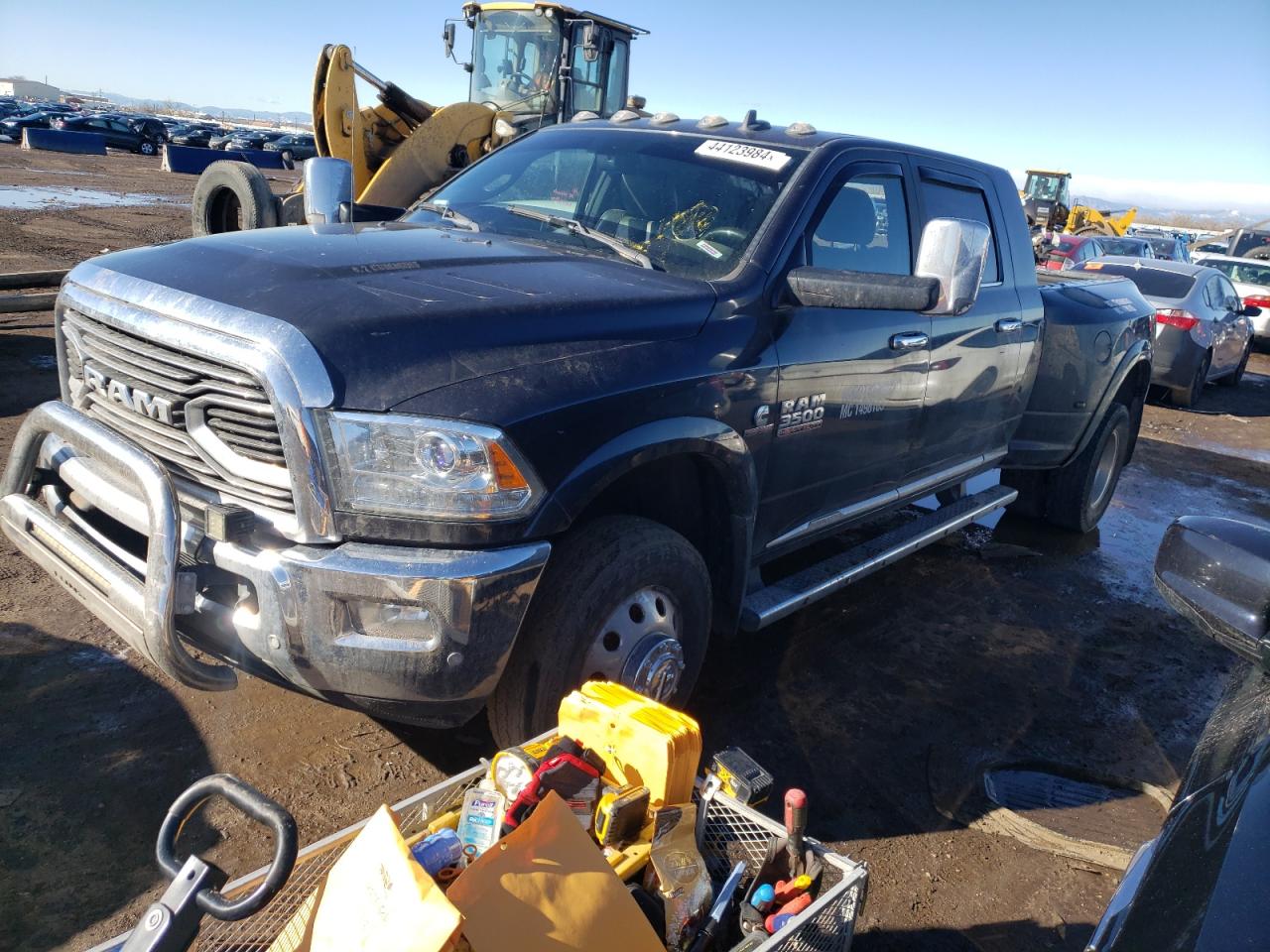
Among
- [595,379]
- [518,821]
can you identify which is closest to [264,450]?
[595,379]

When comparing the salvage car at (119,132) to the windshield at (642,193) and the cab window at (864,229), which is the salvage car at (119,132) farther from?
the cab window at (864,229)

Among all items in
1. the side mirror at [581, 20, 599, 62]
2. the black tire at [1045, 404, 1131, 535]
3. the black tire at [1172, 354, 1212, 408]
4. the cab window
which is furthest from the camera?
the black tire at [1172, 354, 1212, 408]

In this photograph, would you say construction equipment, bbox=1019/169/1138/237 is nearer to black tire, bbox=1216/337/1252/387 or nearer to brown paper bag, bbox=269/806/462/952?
black tire, bbox=1216/337/1252/387

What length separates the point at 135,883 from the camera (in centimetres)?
246

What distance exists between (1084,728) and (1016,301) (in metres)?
2.07

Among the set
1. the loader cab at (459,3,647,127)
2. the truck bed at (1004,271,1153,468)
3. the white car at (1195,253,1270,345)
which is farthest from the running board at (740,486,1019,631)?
the white car at (1195,253,1270,345)

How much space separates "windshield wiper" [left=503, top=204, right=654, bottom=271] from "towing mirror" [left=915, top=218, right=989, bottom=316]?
90 cm

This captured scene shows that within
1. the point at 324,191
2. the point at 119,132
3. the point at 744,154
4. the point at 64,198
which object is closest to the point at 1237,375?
the point at 744,154

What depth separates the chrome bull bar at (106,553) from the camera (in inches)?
89.2

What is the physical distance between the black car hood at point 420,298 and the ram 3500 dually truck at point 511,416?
0.01 m

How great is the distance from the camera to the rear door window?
416cm

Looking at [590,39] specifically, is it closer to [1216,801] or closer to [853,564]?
[853,564]

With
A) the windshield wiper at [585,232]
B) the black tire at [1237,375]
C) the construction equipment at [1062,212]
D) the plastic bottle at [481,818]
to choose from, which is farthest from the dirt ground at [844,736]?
the construction equipment at [1062,212]

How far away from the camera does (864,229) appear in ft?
12.3
